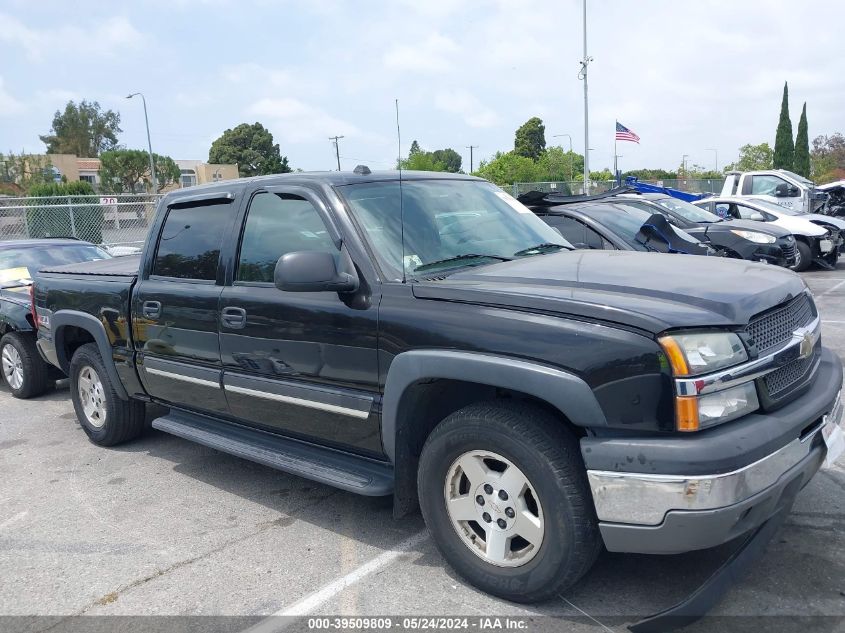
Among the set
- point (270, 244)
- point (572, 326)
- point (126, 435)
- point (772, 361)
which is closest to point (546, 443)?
point (572, 326)

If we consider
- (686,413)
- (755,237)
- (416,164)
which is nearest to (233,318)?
(686,413)

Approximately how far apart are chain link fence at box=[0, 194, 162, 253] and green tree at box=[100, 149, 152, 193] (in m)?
37.8

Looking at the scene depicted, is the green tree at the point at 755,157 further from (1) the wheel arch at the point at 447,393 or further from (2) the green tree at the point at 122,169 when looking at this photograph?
(1) the wheel arch at the point at 447,393

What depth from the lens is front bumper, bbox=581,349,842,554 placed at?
2541mm

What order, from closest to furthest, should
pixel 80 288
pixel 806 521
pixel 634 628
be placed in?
pixel 634 628
pixel 806 521
pixel 80 288

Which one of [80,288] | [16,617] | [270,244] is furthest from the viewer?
[80,288]

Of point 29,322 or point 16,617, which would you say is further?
point 29,322

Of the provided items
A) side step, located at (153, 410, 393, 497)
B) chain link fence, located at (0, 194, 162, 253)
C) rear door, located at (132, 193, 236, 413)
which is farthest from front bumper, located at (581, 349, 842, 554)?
chain link fence, located at (0, 194, 162, 253)

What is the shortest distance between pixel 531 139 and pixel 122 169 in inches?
1814

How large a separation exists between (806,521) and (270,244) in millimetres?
3198

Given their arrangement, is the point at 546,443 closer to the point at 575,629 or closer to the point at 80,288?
the point at 575,629

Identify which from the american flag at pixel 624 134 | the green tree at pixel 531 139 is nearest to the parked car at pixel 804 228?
the american flag at pixel 624 134

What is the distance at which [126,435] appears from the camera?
562 cm

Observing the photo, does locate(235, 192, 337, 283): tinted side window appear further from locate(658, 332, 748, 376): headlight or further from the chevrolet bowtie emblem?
the chevrolet bowtie emblem
